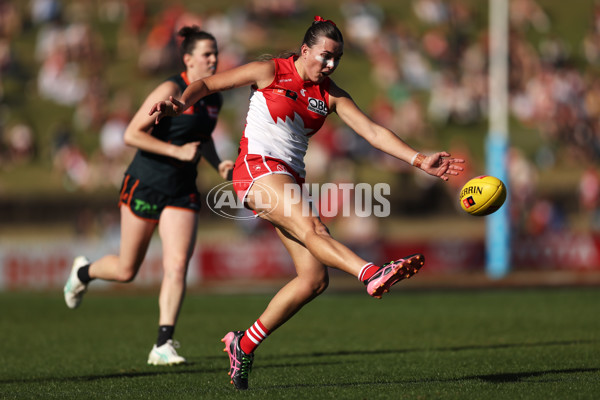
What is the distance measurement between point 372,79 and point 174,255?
721 inches

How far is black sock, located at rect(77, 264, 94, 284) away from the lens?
8719 millimetres

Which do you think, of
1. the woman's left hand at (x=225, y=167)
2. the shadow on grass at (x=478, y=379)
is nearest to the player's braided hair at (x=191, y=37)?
the woman's left hand at (x=225, y=167)

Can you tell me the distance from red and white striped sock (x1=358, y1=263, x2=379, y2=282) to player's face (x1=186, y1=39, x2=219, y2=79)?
3.15m

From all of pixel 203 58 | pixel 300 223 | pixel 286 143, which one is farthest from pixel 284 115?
pixel 203 58

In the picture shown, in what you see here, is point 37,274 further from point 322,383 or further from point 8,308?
A: point 322,383

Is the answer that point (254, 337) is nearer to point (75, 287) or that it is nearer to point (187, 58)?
point (187, 58)

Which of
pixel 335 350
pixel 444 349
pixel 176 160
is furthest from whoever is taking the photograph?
pixel 335 350

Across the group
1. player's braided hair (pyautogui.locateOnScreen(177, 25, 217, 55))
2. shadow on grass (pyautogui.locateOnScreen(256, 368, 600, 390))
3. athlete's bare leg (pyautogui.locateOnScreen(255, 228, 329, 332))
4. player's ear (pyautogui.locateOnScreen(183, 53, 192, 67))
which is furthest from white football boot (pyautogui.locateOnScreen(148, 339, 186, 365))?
player's braided hair (pyautogui.locateOnScreen(177, 25, 217, 55))

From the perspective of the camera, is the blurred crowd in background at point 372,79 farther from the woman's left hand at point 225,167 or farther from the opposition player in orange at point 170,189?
the woman's left hand at point 225,167

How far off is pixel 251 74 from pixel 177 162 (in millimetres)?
2215

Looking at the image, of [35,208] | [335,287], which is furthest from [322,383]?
[35,208]

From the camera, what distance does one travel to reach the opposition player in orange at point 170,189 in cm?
786

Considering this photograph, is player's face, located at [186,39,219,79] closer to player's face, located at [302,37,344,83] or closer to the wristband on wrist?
player's face, located at [302,37,344,83]

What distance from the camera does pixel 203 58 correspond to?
7.91 meters
